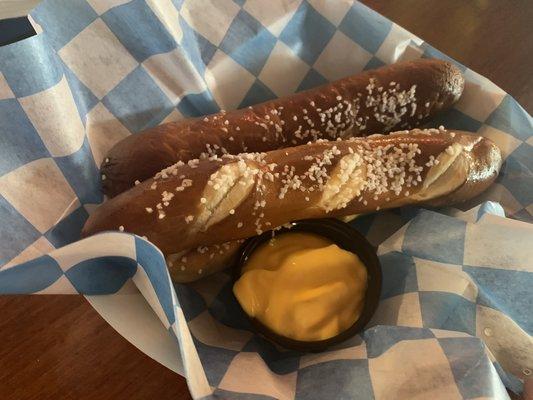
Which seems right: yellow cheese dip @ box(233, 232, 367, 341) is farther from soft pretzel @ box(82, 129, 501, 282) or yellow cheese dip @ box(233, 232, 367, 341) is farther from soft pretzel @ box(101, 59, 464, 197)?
soft pretzel @ box(101, 59, 464, 197)

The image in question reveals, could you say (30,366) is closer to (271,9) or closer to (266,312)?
(266,312)

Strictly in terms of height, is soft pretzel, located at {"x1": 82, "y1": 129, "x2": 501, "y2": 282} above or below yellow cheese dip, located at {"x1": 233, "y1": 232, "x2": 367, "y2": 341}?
above

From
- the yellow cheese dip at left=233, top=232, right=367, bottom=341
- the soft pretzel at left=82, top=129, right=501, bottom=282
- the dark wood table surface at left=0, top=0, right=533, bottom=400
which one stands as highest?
the soft pretzel at left=82, top=129, right=501, bottom=282

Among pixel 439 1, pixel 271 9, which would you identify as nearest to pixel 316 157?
pixel 271 9

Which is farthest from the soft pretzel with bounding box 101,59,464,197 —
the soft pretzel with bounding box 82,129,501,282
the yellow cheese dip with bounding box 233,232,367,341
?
the yellow cheese dip with bounding box 233,232,367,341

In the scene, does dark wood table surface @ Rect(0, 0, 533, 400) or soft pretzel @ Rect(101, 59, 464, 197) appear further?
soft pretzel @ Rect(101, 59, 464, 197)

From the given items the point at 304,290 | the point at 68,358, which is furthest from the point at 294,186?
the point at 68,358

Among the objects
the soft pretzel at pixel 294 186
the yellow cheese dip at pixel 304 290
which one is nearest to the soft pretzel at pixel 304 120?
the soft pretzel at pixel 294 186
